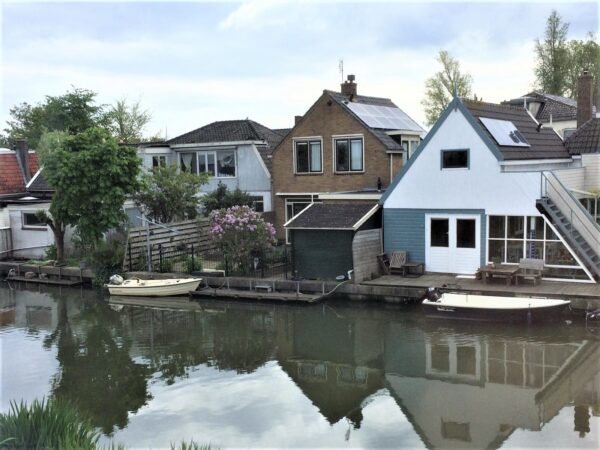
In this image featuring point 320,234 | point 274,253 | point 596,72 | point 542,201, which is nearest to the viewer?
point 542,201

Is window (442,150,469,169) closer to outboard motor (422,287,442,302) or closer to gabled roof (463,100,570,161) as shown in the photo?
gabled roof (463,100,570,161)

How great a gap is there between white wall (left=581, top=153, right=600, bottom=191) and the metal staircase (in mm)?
4690

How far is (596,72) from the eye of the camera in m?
56.2

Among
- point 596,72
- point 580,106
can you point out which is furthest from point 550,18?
point 580,106

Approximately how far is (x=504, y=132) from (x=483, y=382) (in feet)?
36.8

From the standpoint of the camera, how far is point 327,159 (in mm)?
29438

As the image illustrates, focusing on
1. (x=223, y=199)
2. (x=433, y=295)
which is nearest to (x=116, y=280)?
(x=223, y=199)

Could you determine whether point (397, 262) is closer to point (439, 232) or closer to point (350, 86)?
point (439, 232)

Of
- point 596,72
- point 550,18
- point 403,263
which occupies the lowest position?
point 403,263

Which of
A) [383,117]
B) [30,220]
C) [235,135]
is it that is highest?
[383,117]

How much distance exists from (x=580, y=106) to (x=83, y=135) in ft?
70.4

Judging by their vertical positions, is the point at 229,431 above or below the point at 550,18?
below

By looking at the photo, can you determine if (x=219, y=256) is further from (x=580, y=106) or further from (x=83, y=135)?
(x=580, y=106)

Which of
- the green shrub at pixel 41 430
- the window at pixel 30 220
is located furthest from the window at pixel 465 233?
the window at pixel 30 220
